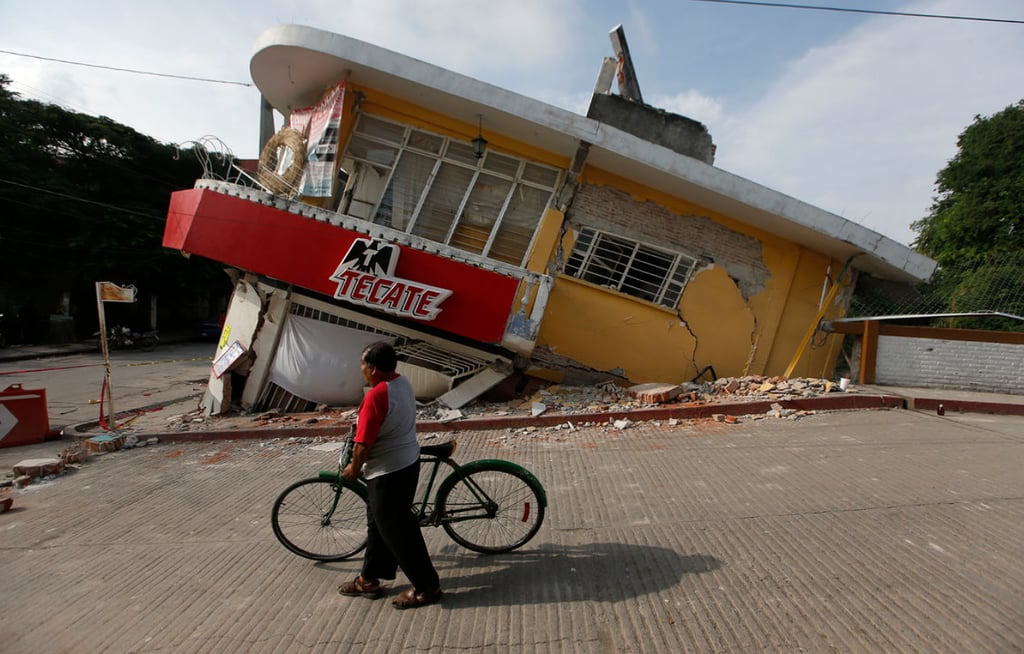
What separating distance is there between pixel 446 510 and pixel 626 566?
3.70ft

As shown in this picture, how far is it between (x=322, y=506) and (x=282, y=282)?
18.8ft

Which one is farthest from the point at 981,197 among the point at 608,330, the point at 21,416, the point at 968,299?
the point at 21,416

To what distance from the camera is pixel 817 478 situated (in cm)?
424

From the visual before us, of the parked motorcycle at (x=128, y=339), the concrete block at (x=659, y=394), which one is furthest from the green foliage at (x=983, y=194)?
the parked motorcycle at (x=128, y=339)

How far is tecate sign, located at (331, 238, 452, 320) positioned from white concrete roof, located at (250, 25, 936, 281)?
8.30 ft

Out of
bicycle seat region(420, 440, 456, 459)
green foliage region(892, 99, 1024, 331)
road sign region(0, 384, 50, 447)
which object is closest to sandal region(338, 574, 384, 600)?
bicycle seat region(420, 440, 456, 459)

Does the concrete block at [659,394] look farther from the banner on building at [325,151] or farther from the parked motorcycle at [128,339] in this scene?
the parked motorcycle at [128,339]

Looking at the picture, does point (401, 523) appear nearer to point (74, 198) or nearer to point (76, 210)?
point (74, 198)

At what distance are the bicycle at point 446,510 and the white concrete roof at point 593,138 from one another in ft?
18.6

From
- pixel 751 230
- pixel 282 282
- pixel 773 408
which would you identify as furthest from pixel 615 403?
pixel 282 282

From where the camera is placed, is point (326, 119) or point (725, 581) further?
point (326, 119)

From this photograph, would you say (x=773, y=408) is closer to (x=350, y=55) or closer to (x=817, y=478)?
(x=817, y=478)

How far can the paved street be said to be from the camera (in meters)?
2.46

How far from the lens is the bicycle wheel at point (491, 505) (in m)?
3.15
